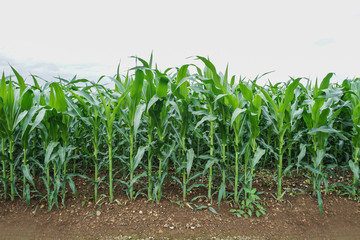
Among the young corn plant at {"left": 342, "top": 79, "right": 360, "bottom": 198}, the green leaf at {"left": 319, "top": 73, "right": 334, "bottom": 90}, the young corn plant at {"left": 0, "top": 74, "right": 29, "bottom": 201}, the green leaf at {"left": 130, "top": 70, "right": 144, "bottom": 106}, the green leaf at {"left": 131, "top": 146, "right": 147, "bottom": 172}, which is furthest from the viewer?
the green leaf at {"left": 319, "top": 73, "right": 334, "bottom": 90}

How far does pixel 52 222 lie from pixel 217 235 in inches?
68.5

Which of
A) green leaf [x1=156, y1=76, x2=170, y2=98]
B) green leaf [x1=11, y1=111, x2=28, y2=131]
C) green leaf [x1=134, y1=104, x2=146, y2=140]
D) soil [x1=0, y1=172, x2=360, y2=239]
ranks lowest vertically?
soil [x1=0, y1=172, x2=360, y2=239]

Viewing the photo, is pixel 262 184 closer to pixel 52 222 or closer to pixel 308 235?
pixel 308 235

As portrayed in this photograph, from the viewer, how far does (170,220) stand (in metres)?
2.75

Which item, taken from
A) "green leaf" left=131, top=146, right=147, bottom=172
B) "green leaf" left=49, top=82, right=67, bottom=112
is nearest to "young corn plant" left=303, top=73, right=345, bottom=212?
"green leaf" left=131, top=146, right=147, bottom=172

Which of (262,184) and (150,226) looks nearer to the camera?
(150,226)

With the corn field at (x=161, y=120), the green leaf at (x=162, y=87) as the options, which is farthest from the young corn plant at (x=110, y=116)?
the green leaf at (x=162, y=87)

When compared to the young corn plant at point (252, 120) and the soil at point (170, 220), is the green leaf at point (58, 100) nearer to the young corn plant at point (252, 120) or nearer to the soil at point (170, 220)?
the soil at point (170, 220)

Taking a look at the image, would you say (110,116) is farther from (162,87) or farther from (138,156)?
(162,87)

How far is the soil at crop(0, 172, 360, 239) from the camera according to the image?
8.73 feet

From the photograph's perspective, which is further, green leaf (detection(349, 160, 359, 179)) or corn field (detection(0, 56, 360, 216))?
green leaf (detection(349, 160, 359, 179))

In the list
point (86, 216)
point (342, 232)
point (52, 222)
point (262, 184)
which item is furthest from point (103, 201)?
point (342, 232)

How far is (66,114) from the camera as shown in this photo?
2.75 m

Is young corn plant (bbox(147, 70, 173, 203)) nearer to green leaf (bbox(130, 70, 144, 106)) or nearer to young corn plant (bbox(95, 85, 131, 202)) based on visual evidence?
green leaf (bbox(130, 70, 144, 106))
